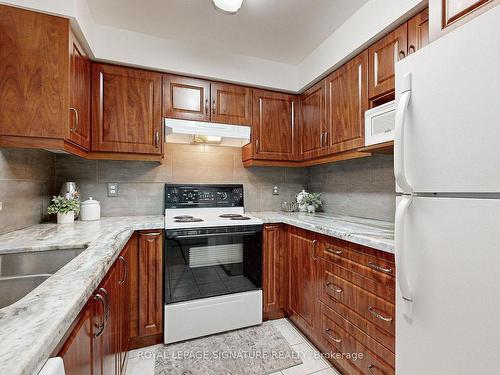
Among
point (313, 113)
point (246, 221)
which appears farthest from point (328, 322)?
point (313, 113)

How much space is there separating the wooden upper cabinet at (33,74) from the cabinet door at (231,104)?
1.12 meters

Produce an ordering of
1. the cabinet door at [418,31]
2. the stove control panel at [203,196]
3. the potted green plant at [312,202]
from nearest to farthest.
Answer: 1. the cabinet door at [418,31]
2. the stove control panel at [203,196]
3. the potted green plant at [312,202]

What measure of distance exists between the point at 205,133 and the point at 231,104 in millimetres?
425

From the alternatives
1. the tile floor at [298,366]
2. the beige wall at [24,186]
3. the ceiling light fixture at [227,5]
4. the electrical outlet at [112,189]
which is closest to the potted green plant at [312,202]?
the tile floor at [298,366]

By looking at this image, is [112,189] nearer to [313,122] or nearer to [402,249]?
[313,122]

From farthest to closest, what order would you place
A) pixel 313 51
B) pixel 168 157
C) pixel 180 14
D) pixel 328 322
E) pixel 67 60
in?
pixel 168 157 < pixel 313 51 < pixel 180 14 < pixel 328 322 < pixel 67 60

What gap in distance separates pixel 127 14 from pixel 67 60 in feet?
2.05

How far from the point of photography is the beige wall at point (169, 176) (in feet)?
7.13

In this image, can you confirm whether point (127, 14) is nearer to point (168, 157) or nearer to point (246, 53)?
point (246, 53)

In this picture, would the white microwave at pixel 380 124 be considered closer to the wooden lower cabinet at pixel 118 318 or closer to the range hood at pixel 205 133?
the range hood at pixel 205 133

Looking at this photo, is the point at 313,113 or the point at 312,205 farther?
the point at 312,205

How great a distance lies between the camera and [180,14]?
1.76 m

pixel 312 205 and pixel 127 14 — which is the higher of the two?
pixel 127 14

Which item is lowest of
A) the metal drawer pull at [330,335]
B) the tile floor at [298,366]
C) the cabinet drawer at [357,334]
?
the tile floor at [298,366]
